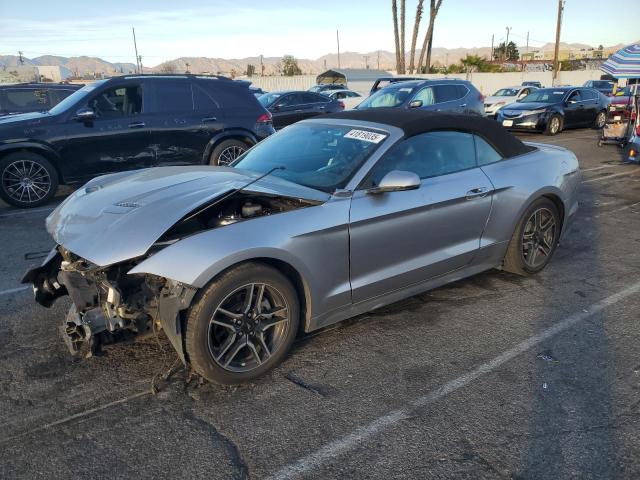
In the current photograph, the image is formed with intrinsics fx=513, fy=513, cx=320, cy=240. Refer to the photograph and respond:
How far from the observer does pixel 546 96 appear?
17734mm

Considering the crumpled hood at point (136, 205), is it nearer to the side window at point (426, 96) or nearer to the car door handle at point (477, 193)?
the car door handle at point (477, 193)

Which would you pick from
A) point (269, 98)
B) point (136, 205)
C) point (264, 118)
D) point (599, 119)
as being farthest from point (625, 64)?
point (136, 205)

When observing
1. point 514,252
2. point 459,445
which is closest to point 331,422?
point 459,445

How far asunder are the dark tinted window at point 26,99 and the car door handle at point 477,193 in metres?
11.6

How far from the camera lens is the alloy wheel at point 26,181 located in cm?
746

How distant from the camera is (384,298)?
3699mm

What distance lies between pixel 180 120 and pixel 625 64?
9.98 m

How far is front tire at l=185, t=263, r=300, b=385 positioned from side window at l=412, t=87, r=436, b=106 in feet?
35.6

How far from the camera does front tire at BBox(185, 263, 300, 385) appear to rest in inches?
113

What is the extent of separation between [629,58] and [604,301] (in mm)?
9993

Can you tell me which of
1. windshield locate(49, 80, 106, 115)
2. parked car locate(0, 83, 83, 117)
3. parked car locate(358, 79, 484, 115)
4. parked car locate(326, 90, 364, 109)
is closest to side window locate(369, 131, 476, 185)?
windshield locate(49, 80, 106, 115)

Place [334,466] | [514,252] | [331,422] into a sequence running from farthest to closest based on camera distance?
[514,252]
[331,422]
[334,466]

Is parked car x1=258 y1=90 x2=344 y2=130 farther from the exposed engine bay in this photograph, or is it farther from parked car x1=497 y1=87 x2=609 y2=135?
the exposed engine bay

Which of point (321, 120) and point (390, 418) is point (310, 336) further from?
point (321, 120)
